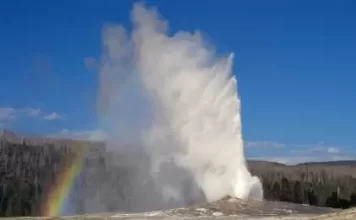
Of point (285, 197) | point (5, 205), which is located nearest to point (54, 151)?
point (5, 205)

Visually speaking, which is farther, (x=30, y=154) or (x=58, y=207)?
(x=30, y=154)

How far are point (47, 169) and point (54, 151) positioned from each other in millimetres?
29467

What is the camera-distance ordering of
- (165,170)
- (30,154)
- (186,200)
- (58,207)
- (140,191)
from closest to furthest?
(186,200) < (165,170) < (140,191) < (58,207) < (30,154)

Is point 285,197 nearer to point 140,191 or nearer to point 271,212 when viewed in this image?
point 140,191

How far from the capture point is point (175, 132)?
5850cm

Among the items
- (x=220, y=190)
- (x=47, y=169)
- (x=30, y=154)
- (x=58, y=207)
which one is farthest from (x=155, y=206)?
(x=30, y=154)

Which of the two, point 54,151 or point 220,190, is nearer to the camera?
point 220,190

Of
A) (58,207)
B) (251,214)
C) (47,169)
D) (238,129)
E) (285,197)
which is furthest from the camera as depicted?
(47,169)

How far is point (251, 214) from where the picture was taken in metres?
40.8

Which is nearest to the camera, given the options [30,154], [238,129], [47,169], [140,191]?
[238,129]

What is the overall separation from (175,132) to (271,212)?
18.7 metres

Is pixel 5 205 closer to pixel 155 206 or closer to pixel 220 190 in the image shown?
pixel 155 206

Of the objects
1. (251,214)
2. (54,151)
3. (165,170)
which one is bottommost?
(251,214)

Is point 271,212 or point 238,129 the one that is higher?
point 238,129
